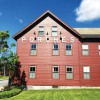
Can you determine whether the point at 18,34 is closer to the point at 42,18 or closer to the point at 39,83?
the point at 42,18

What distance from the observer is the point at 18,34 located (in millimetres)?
30781

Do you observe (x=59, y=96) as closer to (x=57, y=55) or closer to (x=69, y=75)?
(x=69, y=75)

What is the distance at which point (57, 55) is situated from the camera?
→ 99.2 feet

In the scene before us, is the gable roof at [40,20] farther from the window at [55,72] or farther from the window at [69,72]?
the window at [55,72]

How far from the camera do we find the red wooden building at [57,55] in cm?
2980

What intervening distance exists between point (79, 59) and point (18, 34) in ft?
35.3

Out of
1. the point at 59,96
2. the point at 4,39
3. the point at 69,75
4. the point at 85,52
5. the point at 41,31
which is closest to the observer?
the point at 59,96

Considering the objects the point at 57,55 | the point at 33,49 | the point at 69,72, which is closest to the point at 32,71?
the point at 33,49

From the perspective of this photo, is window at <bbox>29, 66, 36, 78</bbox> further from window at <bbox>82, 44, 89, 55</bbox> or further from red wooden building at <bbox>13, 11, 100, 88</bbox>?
window at <bbox>82, 44, 89, 55</bbox>

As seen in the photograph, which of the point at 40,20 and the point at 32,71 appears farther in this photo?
the point at 40,20

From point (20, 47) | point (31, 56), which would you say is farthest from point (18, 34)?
point (31, 56)

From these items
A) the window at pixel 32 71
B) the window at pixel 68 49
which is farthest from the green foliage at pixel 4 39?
the window at pixel 68 49

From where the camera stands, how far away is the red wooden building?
29797 millimetres

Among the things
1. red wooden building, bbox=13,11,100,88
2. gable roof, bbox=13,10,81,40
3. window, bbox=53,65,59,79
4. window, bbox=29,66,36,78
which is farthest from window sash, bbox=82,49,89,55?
window, bbox=29,66,36,78
